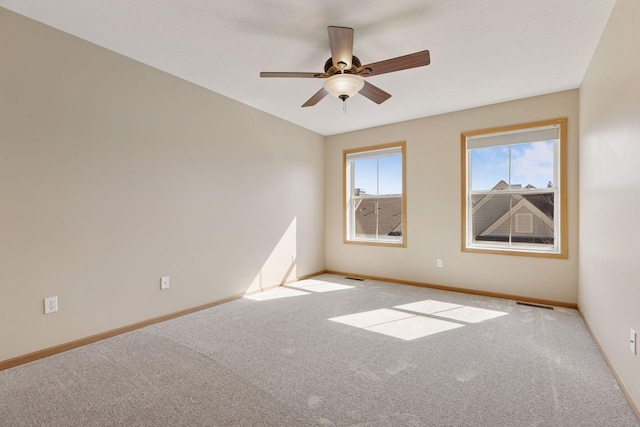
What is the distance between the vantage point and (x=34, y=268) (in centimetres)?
232

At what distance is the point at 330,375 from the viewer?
6.90 ft

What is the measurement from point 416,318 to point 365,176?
2.79 metres

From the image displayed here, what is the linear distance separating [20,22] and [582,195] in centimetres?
535

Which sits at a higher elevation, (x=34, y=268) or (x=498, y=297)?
(x=34, y=268)

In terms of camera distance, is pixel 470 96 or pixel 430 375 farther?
pixel 470 96

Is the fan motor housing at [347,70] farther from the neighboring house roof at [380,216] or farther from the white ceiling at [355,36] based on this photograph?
the neighboring house roof at [380,216]

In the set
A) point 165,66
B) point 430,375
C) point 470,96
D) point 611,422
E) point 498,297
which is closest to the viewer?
point 611,422

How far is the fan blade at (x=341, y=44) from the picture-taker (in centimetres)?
205

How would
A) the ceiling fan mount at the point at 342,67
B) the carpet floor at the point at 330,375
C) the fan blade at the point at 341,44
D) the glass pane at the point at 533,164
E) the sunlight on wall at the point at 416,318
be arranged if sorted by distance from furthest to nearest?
the glass pane at the point at 533,164
the sunlight on wall at the point at 416,318
the ceiling fan mount at the point at 342,67
the fan blade at the point at 341,44
the carpet floor at the point at 330,375

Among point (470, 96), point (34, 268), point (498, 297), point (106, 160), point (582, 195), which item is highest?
point (470, 96)

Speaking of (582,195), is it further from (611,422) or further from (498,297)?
(611,422)

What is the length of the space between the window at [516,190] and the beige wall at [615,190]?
0.74 metres

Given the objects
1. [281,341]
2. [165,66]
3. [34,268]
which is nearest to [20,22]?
[165,66]

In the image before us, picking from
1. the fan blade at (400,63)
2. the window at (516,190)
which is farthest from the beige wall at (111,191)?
the window at (516,190)
